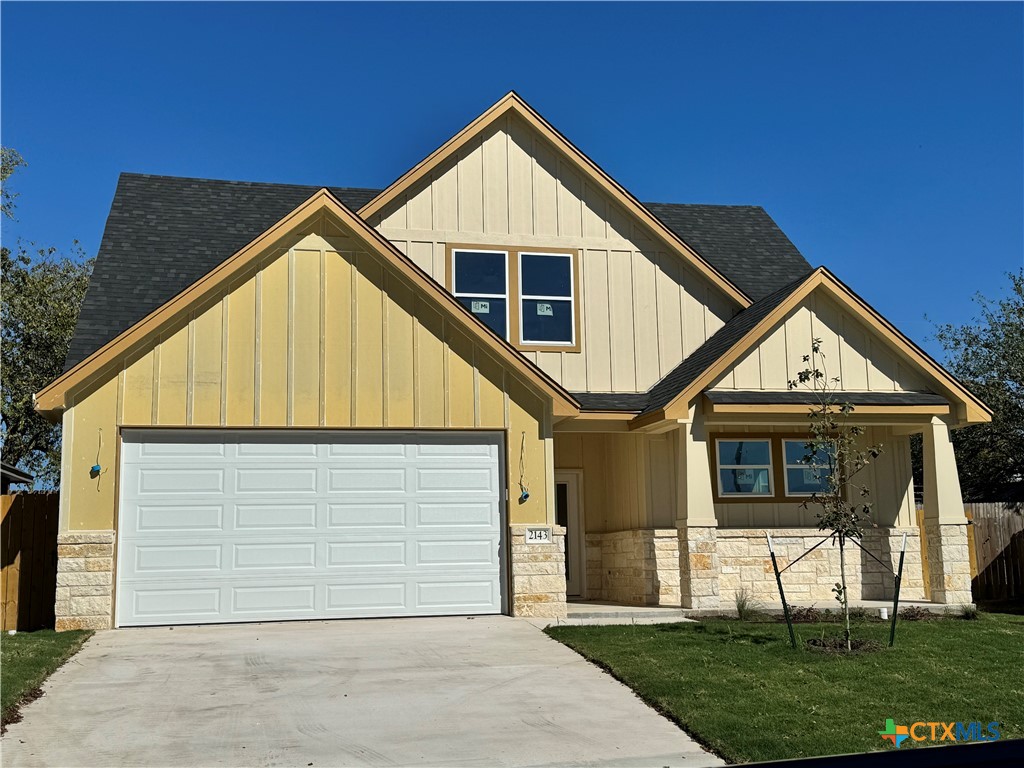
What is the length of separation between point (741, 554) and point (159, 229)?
11089mm

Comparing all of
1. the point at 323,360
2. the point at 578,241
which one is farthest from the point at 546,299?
the point at 323,360

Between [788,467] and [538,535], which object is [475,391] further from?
Answer: [788,467]

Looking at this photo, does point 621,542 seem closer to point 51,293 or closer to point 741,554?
point 741,554

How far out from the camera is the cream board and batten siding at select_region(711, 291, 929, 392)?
1603cm

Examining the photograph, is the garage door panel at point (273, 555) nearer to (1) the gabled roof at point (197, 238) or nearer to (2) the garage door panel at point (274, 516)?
(2) the garage door panel at point (274, 516)

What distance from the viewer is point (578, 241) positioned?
1783cm

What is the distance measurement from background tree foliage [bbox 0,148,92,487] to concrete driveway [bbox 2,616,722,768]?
2105cm

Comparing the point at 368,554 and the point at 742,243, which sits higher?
the point at 742,243

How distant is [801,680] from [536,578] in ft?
16.4

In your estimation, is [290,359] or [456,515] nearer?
[290,359]

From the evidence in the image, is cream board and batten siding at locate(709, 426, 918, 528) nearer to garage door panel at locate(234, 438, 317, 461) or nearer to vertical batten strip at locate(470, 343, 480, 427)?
vertical batten strip at locate(470, 343, 480, 427)

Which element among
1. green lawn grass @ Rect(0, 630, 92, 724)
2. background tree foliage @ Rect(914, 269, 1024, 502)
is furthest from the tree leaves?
green lawn grass @ Rect(0, 630, 92, 724)

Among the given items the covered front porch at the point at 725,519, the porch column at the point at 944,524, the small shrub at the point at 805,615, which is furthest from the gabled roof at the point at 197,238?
the small shrub at the point at 805,615

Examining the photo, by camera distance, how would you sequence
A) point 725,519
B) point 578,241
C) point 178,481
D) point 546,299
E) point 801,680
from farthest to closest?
point 578,241, point 546,299, point 725,519, point 178,481, point 801,680
